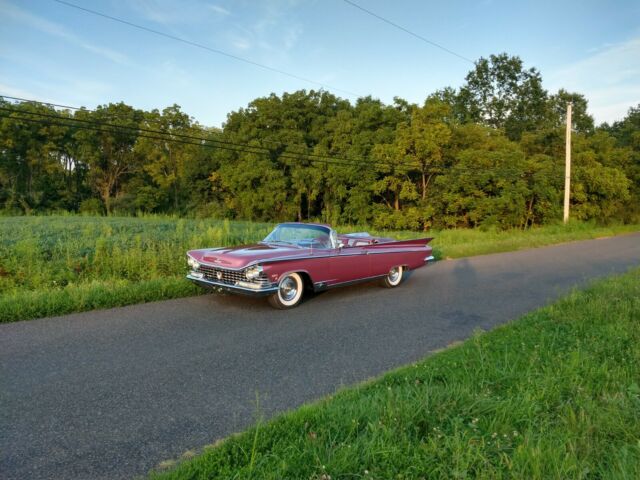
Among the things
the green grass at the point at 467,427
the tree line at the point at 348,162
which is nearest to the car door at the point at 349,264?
the green grass at the point at 467,427

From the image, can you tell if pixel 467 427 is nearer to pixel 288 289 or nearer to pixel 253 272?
pixel 253 272

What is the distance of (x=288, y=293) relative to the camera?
713 centimetres

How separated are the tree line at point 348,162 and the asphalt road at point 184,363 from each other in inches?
458

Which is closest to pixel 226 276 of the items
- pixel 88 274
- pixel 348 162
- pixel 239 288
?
pixel 239 288

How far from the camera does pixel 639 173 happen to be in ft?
113

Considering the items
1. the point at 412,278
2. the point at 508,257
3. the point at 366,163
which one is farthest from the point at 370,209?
the point at 412,278

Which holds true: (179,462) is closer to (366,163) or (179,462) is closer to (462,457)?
(462,457)

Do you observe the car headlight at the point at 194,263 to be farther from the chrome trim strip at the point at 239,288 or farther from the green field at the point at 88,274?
the green field at the point at 88,274

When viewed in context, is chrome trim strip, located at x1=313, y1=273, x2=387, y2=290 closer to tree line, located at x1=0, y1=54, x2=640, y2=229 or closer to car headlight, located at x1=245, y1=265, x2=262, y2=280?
car headlight, located at x1=245, y1=265, x2=262, y2=280

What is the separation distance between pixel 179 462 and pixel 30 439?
1103 mm

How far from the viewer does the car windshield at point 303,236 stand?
766 cm

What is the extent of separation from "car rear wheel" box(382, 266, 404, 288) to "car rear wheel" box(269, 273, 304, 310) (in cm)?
237

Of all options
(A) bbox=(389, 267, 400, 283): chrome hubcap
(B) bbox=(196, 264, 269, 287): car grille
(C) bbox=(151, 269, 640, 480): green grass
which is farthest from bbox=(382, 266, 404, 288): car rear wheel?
(C) bbox=(151, 269, 640, 480): green grass

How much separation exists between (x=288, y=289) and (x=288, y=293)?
63 mm
